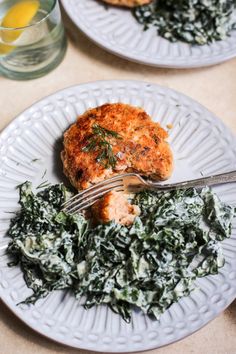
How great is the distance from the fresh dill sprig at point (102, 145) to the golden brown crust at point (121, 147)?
21 millimetres

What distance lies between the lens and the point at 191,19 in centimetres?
352

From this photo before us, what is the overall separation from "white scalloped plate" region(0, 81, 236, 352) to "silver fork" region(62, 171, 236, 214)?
0.37 ft

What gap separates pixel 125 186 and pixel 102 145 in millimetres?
267

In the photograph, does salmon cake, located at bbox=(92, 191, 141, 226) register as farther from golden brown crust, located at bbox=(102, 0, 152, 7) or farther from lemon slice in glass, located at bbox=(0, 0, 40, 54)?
golden brown crust, located at bbox=(102, 0, 152, 7)

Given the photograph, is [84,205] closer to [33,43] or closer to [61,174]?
[61,174]

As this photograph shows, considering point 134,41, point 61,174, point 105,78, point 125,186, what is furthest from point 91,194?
point 134,41

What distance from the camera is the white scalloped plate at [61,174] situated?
8.00 ft

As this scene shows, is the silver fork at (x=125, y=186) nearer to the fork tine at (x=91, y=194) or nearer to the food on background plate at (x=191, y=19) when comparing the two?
the fork tine at (x=91, y=194)

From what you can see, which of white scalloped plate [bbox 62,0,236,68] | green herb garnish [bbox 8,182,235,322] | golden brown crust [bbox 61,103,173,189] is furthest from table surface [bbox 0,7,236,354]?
green herb garnish [bbox 8,182,235,322]

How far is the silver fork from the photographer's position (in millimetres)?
2686

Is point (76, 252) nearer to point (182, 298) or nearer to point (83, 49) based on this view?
point (182, 298)

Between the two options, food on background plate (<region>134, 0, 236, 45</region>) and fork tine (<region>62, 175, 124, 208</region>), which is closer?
fork tine (<region>62, 175, 124, 208</region>)

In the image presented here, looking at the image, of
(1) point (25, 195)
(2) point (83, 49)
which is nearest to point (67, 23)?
(2) point (83, 49)

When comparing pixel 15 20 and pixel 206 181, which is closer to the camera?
pixel 206 181
